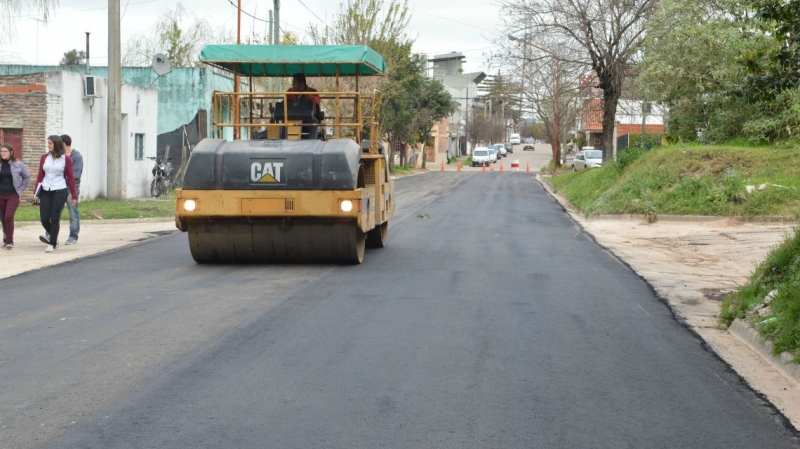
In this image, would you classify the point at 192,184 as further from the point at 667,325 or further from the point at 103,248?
the point at 667,325

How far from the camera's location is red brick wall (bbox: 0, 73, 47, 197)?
24688mm

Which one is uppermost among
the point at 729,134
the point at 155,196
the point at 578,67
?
the point at 578,67

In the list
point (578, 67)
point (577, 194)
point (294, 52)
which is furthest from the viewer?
point (578, 67)

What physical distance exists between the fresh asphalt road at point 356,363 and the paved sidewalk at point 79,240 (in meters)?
1.05

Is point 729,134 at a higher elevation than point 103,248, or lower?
higher

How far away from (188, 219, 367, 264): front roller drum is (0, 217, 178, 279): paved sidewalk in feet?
7.77

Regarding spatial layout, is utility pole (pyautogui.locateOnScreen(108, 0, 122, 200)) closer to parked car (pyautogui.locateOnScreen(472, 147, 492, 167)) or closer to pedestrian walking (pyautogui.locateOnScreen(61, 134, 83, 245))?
pedestrian walking (pyautogui.locateOnScreen(61, 134, 83, 245))

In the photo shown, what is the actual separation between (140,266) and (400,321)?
5568 mm

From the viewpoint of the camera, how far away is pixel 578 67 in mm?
38656

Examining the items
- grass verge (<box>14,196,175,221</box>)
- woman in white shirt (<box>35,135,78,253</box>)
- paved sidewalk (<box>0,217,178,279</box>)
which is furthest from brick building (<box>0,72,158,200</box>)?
woman in white shirt (<box>35,135,78,253</box>)

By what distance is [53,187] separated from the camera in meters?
15.5

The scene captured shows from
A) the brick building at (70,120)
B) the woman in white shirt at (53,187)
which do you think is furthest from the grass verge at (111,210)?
the woman in white shirt at (53,187)

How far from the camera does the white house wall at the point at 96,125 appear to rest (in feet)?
82.4

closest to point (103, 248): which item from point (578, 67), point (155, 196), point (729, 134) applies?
point (155, 196)
